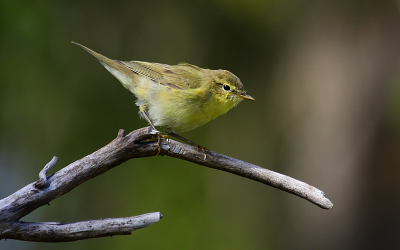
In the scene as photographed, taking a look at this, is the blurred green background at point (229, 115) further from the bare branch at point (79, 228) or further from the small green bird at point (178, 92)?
the bare branch at point (79, 228)

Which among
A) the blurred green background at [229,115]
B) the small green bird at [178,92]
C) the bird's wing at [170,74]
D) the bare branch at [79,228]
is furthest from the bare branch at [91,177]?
the blurred green background at [229,115]

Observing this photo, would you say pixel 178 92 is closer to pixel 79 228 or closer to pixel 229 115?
pixel 79 228

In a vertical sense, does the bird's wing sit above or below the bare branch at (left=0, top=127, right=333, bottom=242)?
above

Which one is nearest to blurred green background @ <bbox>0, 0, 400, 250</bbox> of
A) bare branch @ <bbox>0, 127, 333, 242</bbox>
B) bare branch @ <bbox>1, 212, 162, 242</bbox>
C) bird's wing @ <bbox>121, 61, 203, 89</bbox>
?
bird's wing @ <bbox>121, 61, 203, 89</bbox>

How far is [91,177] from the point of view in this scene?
9.39ft

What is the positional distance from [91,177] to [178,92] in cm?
136

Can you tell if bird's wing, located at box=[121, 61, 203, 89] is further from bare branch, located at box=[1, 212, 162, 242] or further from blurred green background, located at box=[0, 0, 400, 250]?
blurred green background, located at box=[0, 0, 400, 250]

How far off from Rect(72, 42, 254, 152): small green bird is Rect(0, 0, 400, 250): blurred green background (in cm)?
223

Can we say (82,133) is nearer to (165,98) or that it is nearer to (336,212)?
(165,98)

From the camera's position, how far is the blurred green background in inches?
220

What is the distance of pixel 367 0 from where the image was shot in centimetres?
590

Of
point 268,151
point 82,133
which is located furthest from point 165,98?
point 268,151

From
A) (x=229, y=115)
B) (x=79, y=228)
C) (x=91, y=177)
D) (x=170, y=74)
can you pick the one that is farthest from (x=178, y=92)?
(x=229, y=115)

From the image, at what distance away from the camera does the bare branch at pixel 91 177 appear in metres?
2.51
